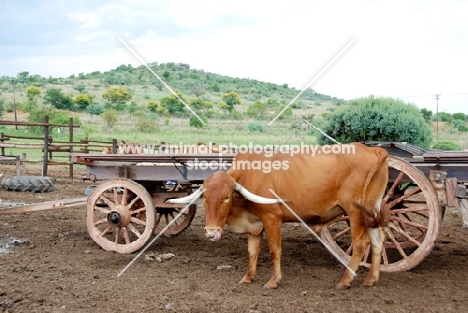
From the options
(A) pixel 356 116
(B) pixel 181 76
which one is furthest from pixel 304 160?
(B) pixel 181 76

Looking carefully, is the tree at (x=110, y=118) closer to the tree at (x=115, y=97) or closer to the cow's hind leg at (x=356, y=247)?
the tree at (x=115, y=97)

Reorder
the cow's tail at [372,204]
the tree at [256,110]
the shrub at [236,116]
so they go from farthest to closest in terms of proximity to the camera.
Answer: the tree at [256,110] → the shrub at [236,116] → the cow's tail at [372,204]

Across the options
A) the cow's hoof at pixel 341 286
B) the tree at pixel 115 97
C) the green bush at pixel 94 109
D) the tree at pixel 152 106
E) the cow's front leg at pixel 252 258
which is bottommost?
the cow's hoof at pixel 341 286

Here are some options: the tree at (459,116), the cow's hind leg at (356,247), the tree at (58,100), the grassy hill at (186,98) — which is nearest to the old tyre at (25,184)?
the cow's hind leg at (356,247)

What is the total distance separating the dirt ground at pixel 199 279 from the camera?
A: 5.02 m

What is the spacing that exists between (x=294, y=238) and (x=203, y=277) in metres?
2.59

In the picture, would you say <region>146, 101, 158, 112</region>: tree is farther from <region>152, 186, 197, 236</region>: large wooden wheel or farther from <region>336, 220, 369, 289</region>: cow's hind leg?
<region>336, 220, 369, 289</region>: cow's hind leg

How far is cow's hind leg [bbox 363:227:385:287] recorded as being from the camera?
223 inches

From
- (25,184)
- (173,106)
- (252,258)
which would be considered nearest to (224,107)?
(173,106)

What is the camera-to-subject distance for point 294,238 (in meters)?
8.33

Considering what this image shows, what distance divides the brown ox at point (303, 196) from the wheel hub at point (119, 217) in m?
1.58

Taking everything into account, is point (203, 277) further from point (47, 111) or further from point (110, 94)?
point (110, 94)

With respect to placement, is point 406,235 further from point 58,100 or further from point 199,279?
point 58,100

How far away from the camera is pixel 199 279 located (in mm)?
6008
